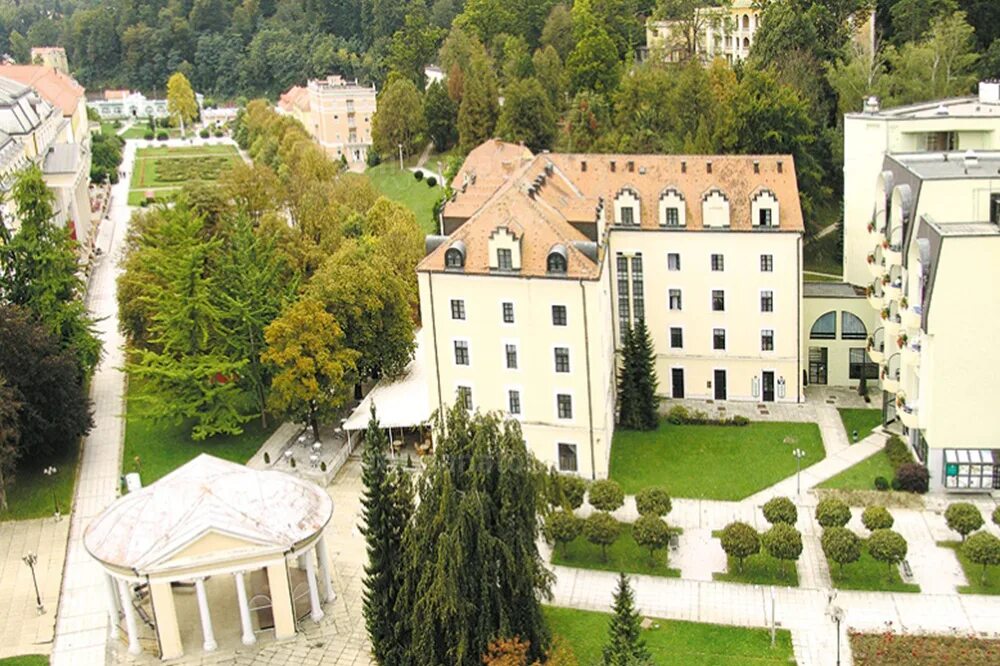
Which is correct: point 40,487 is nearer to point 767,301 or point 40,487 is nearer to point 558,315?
point 558,315

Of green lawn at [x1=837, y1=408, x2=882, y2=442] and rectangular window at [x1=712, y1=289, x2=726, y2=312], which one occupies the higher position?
rectangular window at [x1=712, y1=289, x2=726, y2=312]

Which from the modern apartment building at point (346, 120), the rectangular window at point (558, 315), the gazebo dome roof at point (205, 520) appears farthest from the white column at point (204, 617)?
the modern apartment building at point (346, 120)

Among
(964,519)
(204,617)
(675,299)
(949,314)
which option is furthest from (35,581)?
(949,314)

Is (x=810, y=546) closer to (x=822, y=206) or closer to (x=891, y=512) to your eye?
(x=891, y=512)

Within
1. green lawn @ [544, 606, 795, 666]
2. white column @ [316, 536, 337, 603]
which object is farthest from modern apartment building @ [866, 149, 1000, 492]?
white column @ [316, 536, 337, 603]

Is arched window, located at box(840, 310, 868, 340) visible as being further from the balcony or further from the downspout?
the downspout

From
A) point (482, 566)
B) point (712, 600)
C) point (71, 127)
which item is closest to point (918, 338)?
point (712, 600)
